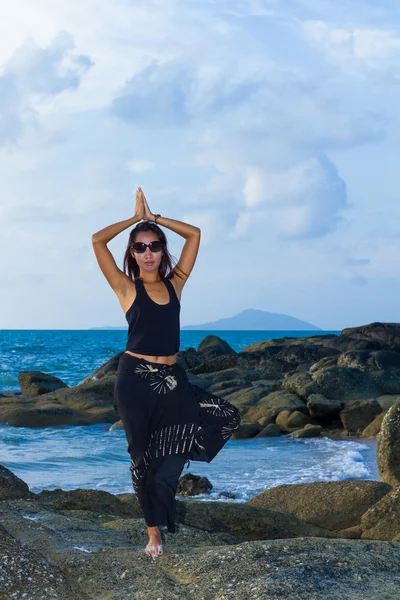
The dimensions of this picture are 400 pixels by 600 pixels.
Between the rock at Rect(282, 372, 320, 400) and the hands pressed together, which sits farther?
the rock at Rect(282, 372, 320, 400)

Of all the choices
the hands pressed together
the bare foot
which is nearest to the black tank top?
the hands pressed together

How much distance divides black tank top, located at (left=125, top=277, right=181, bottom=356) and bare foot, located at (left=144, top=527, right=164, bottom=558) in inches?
51.7

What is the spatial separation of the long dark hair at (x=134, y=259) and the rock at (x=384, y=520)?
4046 mm

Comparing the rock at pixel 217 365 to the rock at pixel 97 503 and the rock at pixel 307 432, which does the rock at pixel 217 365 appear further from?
the rock at pixel 97 503

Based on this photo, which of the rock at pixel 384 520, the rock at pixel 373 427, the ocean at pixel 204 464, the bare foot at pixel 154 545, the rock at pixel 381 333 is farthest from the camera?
the rock at pixel 381 333

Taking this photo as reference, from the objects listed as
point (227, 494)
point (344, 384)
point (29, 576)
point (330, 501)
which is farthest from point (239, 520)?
point (344, 384)

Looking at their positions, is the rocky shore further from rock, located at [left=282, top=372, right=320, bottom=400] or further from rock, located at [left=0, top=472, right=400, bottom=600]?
rock, located at [left=282, top=372, right=320, bottom=400]

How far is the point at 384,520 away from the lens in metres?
8.13

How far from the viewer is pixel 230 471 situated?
14.5 meters

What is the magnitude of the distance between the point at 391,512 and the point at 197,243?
411cm

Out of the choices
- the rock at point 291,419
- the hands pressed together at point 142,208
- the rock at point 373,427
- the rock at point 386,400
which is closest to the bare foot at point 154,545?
the hands pressed together at point 142,208

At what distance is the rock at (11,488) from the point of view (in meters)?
7.77

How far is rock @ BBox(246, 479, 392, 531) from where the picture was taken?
9.21 meters

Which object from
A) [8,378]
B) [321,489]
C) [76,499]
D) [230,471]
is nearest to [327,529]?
[321,489]
